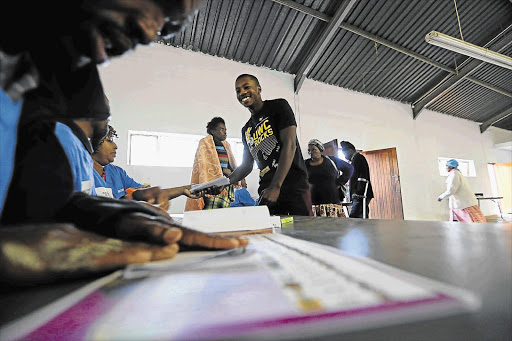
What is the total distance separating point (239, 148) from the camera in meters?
4.12

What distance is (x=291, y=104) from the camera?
184 inches

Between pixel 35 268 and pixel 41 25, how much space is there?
0.21m

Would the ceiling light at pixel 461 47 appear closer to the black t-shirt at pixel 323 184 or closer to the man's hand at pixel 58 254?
the black t-shirt at pixel 323 184

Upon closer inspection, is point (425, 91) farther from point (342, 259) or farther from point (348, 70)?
point (342, 259)

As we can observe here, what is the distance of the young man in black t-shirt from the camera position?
1.21m

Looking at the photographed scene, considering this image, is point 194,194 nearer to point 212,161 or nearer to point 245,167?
point 245,167

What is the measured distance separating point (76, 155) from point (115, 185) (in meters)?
1.30

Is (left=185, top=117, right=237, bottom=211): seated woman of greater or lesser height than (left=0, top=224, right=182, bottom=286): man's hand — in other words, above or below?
above

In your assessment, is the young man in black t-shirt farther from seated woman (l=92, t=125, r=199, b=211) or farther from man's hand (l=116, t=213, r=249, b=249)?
man's hand (l=116, t=213, r=249, b=249)

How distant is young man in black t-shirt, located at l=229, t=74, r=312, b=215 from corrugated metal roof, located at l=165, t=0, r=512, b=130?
2600 mm

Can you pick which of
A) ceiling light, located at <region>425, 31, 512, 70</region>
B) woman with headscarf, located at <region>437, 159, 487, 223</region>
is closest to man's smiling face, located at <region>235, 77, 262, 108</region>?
ceiling light, located at <region>425, 31, 512, 70</region>

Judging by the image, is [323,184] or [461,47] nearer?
[323,184]

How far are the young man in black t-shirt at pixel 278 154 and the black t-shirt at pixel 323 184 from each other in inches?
42.9

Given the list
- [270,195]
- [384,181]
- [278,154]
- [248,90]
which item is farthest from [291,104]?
[270,195]
